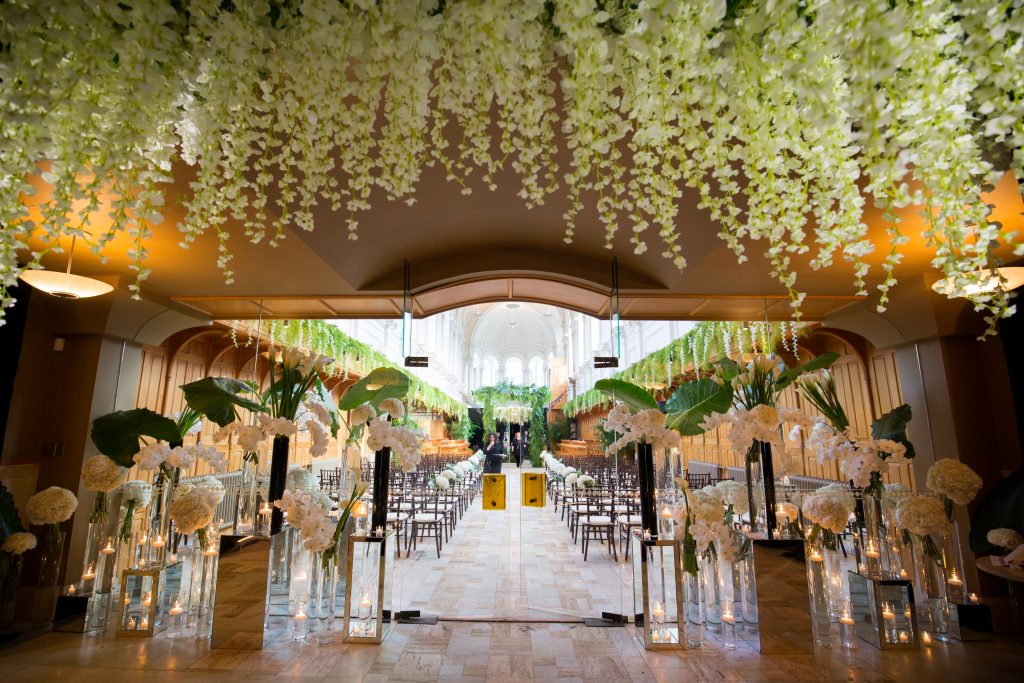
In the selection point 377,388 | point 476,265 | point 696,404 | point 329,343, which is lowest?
point 696,404

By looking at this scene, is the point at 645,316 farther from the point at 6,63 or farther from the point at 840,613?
the point at 6,63

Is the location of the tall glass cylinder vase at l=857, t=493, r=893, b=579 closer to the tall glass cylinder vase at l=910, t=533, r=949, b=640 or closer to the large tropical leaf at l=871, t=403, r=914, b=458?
the tall glass cylinder vase at l=910, t=533, r=949, b=640

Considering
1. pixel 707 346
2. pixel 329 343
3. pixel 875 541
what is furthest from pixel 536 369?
pixel 875 541

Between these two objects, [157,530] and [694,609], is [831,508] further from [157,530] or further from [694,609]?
[157,530]

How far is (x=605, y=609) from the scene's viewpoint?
399cm

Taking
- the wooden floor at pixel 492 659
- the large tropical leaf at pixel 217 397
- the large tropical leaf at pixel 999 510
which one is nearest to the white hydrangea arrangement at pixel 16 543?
the wooden floor at pixel 492 659

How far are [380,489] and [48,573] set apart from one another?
2867mm

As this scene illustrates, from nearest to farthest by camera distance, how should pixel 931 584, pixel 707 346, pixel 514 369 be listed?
1. pixel 931 584
2. pixel 707 346
3. pixel 514 369

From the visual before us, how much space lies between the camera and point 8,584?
3598mm

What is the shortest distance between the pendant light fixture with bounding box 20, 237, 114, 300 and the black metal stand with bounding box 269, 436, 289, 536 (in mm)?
Answer: 1441

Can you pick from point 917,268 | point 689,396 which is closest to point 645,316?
point 689,396

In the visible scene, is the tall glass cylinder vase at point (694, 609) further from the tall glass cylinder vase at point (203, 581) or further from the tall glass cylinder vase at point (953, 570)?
the tall glass cylinder vase at point (203, 581)

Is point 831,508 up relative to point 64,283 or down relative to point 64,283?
down

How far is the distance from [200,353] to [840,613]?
7811mm
